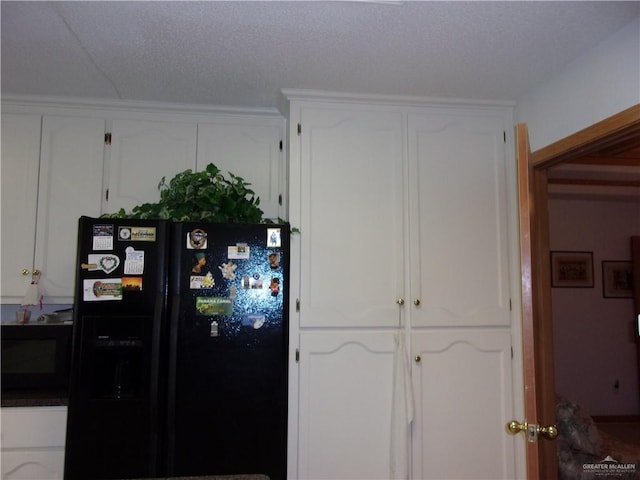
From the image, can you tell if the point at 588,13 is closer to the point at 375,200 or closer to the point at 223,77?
Result: the point at 375,200

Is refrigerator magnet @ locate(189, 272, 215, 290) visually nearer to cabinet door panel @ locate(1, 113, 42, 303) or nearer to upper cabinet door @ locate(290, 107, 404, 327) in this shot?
upper cabinet door @ locate(290, 107, 404, 327)

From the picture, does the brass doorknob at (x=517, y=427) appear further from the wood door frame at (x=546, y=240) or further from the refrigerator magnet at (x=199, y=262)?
the refrigerator magnet at (x=199, y=262)

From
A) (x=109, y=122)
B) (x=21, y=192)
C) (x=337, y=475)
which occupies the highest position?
(x=109, y=122)

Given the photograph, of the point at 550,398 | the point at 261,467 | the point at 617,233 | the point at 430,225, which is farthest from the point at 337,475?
the point at 617,233

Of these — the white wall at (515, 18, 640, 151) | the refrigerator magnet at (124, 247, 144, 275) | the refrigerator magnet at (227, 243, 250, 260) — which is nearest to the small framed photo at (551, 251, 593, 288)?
the white wall at (515, 18, 640, 151)

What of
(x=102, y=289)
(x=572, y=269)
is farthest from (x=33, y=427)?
(x=572, y=269)

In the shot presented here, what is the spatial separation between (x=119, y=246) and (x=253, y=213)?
2.03 feet

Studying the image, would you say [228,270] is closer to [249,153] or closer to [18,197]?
[249,153]

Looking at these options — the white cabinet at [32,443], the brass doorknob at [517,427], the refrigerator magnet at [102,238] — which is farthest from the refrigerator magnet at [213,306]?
the brass doorknob at [517,427]

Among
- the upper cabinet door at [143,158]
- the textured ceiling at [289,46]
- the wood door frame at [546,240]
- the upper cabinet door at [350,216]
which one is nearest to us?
the wood door frame at [546,240]

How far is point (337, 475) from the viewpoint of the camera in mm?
2088

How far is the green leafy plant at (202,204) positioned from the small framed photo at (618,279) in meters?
3.89

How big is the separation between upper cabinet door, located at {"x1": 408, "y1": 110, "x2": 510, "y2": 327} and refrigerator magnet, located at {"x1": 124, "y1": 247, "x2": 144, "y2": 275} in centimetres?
131

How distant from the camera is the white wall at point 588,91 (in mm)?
1617
